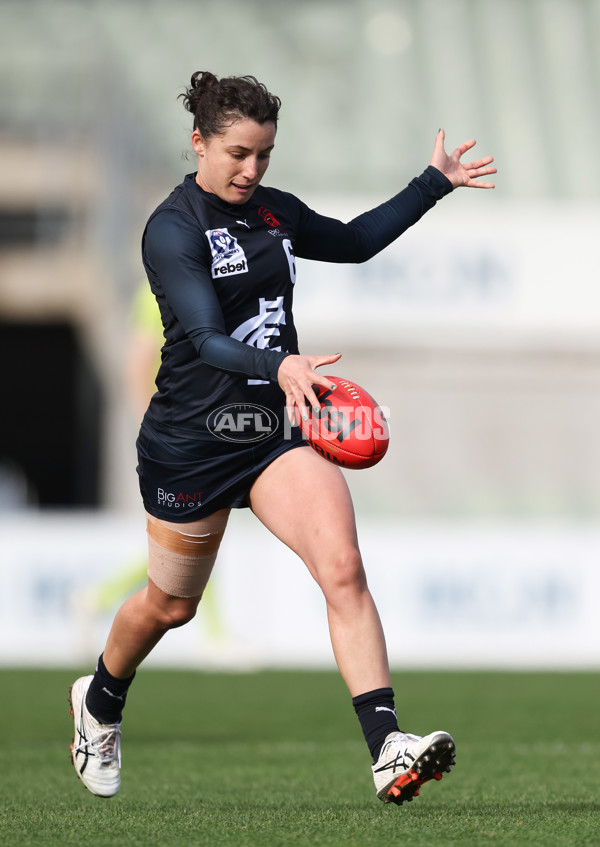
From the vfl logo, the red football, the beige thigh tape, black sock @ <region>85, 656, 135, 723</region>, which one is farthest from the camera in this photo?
black sock @ <region>85, 656, 135, 723</region>

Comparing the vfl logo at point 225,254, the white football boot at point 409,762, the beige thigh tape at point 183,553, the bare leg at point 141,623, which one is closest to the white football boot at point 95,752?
the bare leg at point 141,623

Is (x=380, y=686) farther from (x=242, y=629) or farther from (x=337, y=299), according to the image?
(x=337, y=299)

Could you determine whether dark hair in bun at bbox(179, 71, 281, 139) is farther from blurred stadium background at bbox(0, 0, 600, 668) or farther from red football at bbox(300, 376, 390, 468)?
blurred stadium background at bbox(0, 0, 600, 668)

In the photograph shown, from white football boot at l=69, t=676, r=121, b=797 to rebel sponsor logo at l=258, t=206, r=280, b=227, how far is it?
1.58 m

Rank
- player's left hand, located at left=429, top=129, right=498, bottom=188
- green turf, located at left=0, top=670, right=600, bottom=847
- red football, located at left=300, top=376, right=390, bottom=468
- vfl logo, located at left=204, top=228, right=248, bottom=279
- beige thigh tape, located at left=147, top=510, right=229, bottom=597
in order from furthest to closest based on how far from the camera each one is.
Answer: player's left hand, located at left=429, top=129, right=498, bottom=188 < beige thigh tape, located at left=147, top=510, right=229, bottom=597 < vfl logo, located at left=204, top=228, right=248, bottom=279 < red football, located at left=300, top=376, right=390, bottom=468 < green turf, located at left=0, top=670, right=600, bottom=847

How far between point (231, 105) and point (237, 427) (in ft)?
2.97

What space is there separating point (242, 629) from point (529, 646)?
7.68 feet

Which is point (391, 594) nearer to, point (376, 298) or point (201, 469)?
point (376, 298)

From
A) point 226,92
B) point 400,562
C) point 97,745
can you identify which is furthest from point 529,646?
point 226,92

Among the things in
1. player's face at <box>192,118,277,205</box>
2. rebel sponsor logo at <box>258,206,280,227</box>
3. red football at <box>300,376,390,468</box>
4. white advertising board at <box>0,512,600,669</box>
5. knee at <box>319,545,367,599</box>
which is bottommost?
white advertising board at <box>0,512,600,669</box>

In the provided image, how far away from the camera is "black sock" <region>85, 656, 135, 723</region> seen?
413 centimetres

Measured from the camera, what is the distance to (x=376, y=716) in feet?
11.5

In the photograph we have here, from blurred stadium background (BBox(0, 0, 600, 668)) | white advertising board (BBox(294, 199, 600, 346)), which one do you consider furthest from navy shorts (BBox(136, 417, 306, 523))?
white advertising board (BBox(294, 199, 600, 346))

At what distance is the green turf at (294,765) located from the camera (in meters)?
3.39
